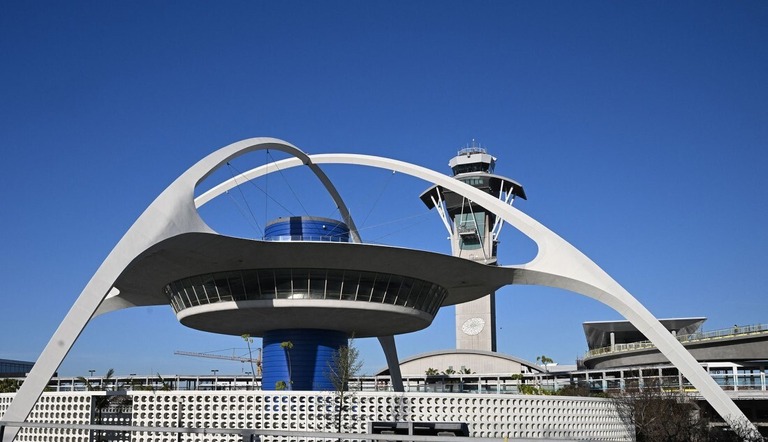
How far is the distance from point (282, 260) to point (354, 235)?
1865 centimetres

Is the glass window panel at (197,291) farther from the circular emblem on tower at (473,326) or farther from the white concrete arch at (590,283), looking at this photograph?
the circular emblem on tower at (473,326)

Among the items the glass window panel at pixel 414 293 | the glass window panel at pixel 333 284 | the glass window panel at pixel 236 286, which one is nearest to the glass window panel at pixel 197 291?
the glass window panel at pixel 236 286

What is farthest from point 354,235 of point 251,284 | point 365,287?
point 251,284

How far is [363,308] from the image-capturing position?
43.8 meters

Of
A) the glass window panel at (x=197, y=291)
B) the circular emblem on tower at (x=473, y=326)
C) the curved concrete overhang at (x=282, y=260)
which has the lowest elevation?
the glass window panel at (x=197, y=291)

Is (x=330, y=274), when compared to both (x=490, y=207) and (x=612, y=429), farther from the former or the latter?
(x=612, y=429)

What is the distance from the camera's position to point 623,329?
11294cm

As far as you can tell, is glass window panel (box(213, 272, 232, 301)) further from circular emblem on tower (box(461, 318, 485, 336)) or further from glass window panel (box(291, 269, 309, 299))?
circular emblem on tower (box(461, 318, 485, 336))

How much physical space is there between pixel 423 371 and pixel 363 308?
241 ft

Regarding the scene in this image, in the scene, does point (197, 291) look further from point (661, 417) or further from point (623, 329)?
point (623, 329)

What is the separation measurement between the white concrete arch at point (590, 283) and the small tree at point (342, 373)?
465 inches

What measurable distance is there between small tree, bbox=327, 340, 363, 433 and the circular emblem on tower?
8196cm

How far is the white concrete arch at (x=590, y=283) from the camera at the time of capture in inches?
1677

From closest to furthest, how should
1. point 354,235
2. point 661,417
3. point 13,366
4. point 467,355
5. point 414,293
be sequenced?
1. point 414,293
2. point 661,417
3. point 354,235
4. point 467,355
5. point 13,366
